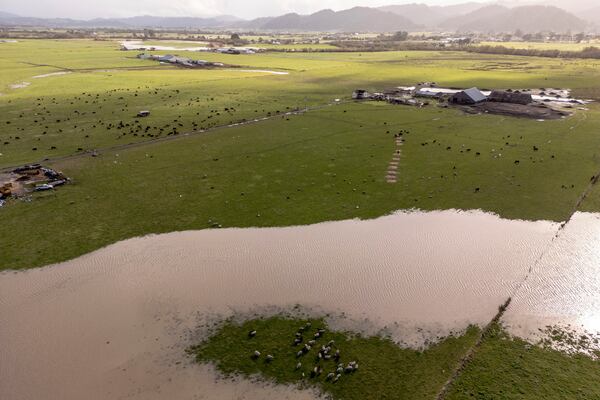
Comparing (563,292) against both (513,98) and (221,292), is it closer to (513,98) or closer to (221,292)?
(221,292)

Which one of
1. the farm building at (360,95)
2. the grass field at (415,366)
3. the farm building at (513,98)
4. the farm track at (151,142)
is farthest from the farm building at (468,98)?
the grass field at (415,366)

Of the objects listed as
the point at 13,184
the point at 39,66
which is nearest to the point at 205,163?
the point at 13,184

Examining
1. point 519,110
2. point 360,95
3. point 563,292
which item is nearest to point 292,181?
point 563,292

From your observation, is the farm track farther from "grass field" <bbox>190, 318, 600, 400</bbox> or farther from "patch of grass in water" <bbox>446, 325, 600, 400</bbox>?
"patch of grass in water" <bbox>446, 325, 600, 400</bbox>

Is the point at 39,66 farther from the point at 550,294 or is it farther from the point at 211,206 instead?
the point at 550,294

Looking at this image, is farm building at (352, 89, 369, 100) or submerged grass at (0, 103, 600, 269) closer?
submerged grass at (0, 103, 600, 269)

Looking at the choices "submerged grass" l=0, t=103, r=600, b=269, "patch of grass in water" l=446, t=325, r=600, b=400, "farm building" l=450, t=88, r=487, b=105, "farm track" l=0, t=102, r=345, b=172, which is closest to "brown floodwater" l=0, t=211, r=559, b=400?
"submerged grass" l=0, t=103, r=600, b=269
